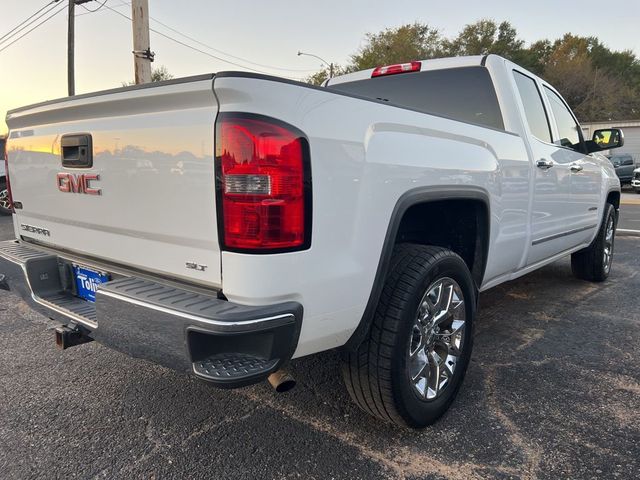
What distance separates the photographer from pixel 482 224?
2.77m

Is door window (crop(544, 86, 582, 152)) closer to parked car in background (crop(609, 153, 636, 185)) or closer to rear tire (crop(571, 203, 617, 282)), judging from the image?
rear tire (crop(571, 203, 617, 282))

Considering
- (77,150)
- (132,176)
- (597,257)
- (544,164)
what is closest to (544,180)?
(544,164)

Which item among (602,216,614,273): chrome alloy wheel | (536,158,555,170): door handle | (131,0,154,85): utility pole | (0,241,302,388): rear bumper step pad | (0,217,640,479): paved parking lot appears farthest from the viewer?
(131,0,154,85): utility pole

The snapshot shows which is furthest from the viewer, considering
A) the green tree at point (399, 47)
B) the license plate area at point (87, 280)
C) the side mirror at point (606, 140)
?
the green tree at point (399, 47)

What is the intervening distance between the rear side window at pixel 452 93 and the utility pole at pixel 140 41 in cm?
641

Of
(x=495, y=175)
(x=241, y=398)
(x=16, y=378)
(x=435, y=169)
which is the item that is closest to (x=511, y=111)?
(x=495, y=175)

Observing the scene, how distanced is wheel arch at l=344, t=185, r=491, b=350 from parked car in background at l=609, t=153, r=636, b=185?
22.2 metres

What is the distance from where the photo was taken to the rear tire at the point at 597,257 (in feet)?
16.9

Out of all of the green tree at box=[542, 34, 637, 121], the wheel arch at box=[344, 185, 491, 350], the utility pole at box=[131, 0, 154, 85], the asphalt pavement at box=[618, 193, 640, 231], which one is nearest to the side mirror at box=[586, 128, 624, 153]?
the wheel arch at box=[344, 185, 491, 350]

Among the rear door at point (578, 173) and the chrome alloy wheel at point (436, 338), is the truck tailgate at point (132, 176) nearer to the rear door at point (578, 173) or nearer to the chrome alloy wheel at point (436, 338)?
the chrome alloy wheel at point (436, 338)

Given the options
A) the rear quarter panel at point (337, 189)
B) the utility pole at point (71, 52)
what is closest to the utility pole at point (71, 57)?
the utility pole at point (71, 52)

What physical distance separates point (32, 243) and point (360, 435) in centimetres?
217

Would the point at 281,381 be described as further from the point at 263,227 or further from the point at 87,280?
the point at 87,280

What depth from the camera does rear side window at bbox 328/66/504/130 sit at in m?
3.35
